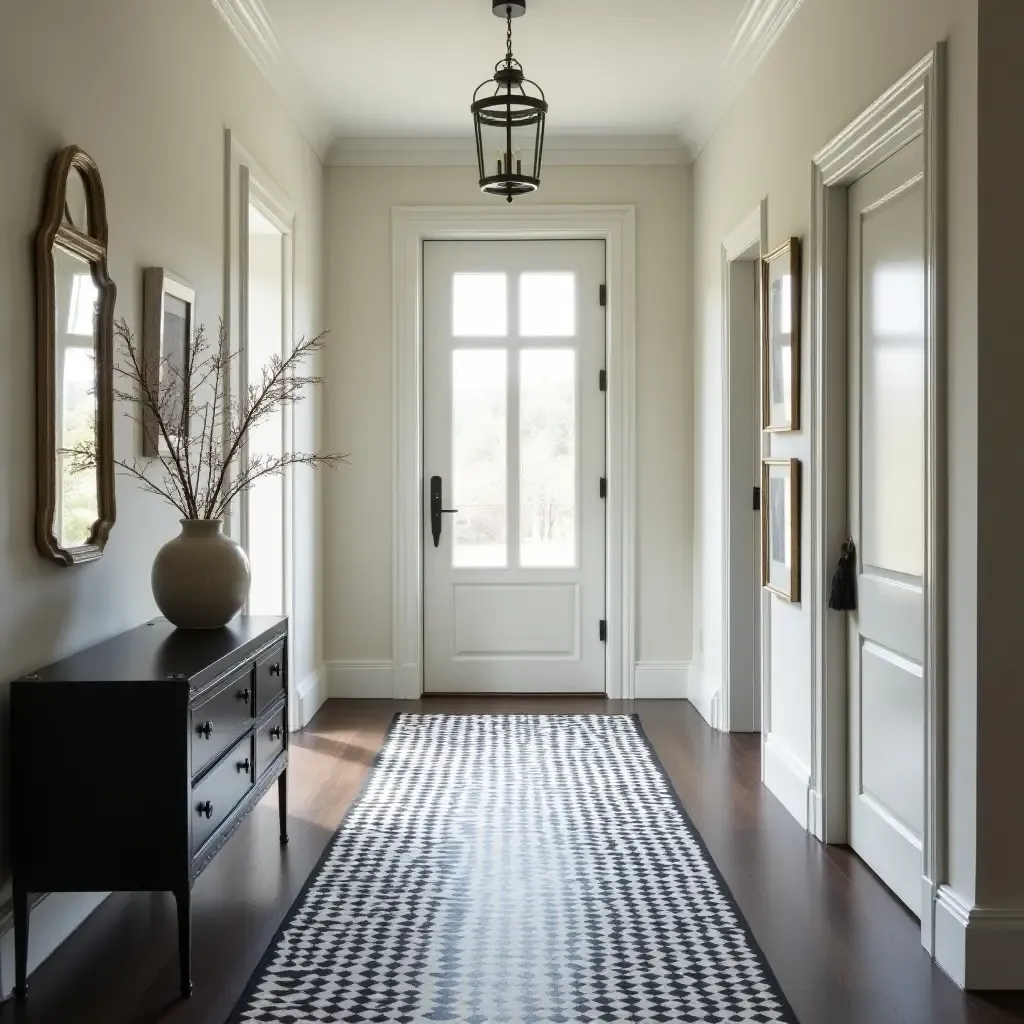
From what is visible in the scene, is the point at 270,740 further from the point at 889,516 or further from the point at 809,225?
the point at 809,225

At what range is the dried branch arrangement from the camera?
3.14m

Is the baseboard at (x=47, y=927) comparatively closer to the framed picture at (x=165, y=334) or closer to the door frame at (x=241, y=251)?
the framed picture at (x=165, y=334)

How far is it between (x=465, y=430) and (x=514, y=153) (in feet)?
7.48

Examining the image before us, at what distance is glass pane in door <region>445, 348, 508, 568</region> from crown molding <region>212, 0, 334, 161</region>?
1.27m

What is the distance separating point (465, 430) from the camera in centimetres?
602

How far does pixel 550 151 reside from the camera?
19.4 feet

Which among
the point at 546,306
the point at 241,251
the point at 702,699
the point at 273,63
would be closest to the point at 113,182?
the point at 241,251

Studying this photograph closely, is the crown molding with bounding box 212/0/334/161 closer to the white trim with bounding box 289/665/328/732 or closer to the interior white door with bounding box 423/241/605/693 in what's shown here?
the interior white door with bounding box 423/241/605/693

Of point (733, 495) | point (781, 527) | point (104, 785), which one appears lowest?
point (104, 785)

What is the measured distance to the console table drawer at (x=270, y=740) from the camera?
329cm

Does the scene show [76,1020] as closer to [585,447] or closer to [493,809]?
[493,809]

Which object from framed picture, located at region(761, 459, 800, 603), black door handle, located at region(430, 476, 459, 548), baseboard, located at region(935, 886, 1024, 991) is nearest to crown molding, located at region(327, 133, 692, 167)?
black door handle, located at region(430, 476, 459, 548)

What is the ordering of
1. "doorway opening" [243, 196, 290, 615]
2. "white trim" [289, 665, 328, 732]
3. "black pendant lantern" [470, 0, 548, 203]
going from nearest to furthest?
1. "black pendant lantern" [470, 0, 548, 203]
2. "doorway opening" [243, 196, 290, 615]
3. "white trim" [289, 665, 328, 732]

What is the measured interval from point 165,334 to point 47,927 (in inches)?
65.6
